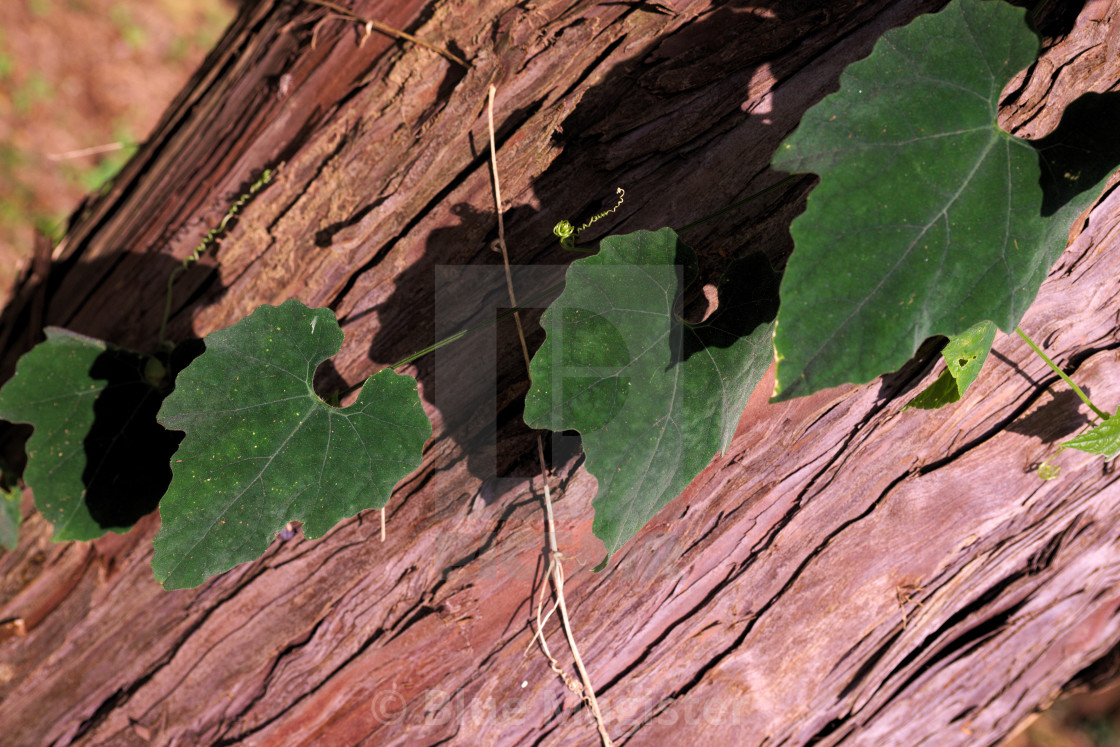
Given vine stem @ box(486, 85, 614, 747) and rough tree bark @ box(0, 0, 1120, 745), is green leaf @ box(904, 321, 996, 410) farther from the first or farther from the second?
vine stem @ box(486, 85, 614, 747)

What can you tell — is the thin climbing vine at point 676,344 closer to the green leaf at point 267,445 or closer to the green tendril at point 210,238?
the green leaf at point 267,445

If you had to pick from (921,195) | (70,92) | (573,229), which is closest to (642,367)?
(573,229)

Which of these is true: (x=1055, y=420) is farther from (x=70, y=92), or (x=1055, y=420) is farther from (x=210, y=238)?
(x=70, y=92)

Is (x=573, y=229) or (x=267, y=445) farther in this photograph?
(x=573, y=229)

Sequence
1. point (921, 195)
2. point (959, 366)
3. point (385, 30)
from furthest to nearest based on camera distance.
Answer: point (385, 30), point (959, 366), point (921, 195)

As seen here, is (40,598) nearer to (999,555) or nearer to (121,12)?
(999,555)

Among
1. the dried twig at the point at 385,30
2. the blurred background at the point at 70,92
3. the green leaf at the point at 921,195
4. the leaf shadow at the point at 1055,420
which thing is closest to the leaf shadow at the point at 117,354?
the dried twig at the point at 385,30
